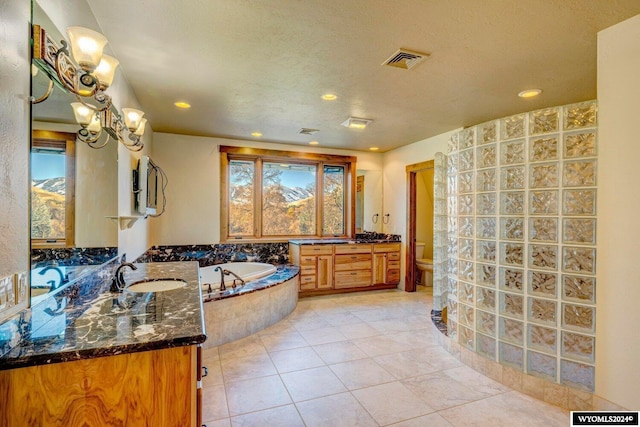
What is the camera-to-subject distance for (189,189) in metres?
4.64

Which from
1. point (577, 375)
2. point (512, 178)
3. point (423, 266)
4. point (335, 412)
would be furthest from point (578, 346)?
point (423, 266)

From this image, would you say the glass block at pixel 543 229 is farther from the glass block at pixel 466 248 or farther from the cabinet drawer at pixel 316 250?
the cabinet drawer at pixel 316 250

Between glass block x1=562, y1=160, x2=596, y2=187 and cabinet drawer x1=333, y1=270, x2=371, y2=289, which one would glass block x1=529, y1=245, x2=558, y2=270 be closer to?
glass block x1=562, y1=160, x2=596, y2=187

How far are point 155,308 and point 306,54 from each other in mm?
1903

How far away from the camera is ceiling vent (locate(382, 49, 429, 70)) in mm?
2213

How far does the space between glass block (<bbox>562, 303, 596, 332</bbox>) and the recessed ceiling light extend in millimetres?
1916

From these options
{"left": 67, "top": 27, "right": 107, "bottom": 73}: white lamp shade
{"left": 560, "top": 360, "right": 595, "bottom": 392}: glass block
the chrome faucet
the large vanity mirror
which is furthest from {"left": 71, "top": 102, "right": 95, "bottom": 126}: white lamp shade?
{"left": 560, "top": 360, "right": 595, "bottom": 392}: glass block

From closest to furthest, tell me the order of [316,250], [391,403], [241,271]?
[391,403], [241,271], [316,250]

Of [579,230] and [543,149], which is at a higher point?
[543,149]

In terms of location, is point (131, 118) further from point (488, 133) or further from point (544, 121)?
point (544, 121)

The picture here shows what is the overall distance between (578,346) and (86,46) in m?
3.19

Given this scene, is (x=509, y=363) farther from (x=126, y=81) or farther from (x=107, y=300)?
(x=126, y=81)

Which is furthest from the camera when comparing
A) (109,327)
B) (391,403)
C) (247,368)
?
(247,368)

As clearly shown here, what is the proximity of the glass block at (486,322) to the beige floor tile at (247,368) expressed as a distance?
168cm
